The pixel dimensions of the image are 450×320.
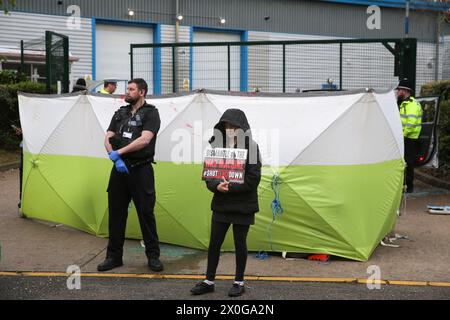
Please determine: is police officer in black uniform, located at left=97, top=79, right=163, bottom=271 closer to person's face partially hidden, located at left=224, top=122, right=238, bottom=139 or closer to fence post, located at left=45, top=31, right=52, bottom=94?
person's face partially hidden, located at left=224, top=122, right=238, bottom=139

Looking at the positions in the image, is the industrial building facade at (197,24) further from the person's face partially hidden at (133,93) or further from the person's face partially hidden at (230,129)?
the person's face partially hidden at (230,129)

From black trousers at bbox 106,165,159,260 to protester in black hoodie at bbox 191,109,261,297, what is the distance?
1075mm

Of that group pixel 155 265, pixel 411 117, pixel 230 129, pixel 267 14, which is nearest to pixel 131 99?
pixel 230 129

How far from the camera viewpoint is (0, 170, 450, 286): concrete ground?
6180 millimetres

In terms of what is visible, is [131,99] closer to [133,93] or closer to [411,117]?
[133,93]

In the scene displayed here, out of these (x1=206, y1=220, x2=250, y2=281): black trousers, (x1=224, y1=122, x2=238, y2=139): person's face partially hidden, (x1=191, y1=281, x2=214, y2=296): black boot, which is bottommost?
(x1=191, y1=281, x2=214, y2=296): black boot

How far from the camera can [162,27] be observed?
87.7 ft

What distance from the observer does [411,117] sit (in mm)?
10016

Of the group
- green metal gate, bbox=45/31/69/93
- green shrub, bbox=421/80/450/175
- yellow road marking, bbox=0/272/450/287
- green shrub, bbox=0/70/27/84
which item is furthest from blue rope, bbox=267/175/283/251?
green shrub, bbox=0/70/27/84

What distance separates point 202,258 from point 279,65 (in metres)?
5.36
